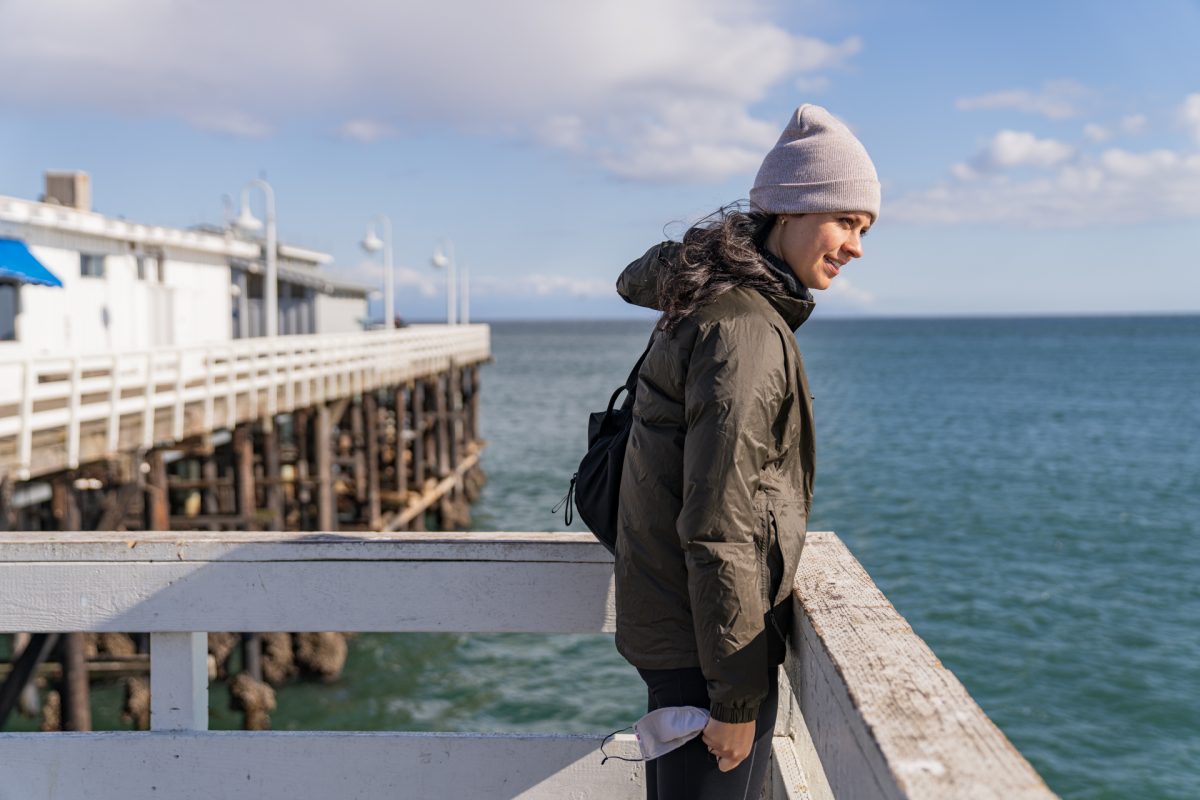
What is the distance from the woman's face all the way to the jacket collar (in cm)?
3

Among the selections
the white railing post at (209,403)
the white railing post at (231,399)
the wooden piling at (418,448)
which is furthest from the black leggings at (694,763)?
the wooden piling at (418,448)

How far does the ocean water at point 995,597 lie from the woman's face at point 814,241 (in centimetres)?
946

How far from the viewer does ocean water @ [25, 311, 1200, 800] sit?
1141cm

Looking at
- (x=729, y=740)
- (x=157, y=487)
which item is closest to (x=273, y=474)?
(x=157, y=487)

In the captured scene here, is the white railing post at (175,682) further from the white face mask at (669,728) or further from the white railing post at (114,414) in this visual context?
the white railing post at (114,414)

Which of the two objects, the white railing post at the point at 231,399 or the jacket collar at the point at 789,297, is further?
the white railing post at the point at 231,399

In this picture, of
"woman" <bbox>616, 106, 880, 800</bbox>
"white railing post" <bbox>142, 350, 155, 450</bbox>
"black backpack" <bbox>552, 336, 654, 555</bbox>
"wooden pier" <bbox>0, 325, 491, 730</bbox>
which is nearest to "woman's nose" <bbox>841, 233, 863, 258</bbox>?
"woman" <bbox>616, 106, 880, 800</bbox>

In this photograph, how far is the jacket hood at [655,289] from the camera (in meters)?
1.88

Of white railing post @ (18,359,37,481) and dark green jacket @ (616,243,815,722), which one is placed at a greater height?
dark green jacket @ (616,243,815,722)

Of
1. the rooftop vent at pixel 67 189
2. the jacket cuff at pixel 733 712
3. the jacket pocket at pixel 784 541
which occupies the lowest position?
the jacket cuff at pixel 733 712

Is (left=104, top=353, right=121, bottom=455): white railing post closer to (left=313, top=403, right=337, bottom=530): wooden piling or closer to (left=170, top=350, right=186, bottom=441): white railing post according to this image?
(left=170, top=350, right=186, bottom=441): white railing post

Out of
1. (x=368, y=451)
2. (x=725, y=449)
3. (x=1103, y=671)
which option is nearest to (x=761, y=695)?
(x=725, y=449)

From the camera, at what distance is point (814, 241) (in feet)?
6.51

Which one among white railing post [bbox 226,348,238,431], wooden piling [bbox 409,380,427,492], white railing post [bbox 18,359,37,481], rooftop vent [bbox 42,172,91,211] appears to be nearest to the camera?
white railing post [bbox 18,359,37,481]
